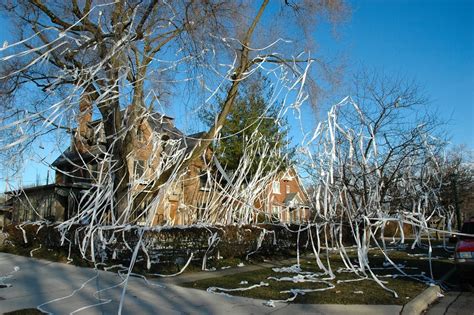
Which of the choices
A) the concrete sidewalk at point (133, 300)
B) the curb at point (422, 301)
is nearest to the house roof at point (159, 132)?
the concrete sidewalk at point (133, 300)

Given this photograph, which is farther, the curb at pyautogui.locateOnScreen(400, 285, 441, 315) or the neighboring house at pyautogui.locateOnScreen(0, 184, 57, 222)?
the neighboring house at pyautogui.locateOnScreen(0, 184, 57, 222)

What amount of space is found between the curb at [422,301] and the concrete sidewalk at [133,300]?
0.54 ft

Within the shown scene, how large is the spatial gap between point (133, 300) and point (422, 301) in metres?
4.90

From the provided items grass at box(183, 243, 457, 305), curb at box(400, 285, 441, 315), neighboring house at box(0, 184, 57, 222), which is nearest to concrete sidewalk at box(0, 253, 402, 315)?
curb at box(400, 285, 441, 315)

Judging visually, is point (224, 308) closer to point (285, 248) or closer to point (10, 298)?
point (10, 298)

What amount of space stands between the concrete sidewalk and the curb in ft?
0.54

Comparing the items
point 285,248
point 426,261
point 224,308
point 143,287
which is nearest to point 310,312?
point 224,308

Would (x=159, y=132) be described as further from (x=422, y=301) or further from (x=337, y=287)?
(x=422, y=301)

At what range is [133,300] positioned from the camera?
740 centimetres

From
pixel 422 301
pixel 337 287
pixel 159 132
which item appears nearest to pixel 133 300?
pixel 337 287

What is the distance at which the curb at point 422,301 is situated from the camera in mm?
6500

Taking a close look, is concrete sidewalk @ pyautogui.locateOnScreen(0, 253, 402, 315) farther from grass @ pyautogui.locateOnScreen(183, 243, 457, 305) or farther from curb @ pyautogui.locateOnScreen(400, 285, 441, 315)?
grass @ pyautogui.locateOnScreen(183, 243, 457, 305)

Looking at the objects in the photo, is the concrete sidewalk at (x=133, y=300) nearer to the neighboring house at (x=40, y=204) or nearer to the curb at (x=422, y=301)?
the curb at (x=422, y=301)

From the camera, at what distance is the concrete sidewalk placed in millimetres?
6578
